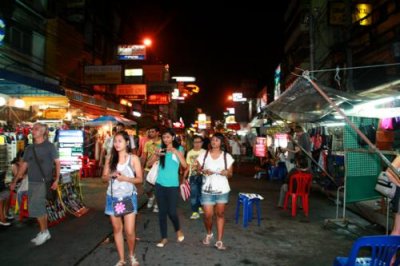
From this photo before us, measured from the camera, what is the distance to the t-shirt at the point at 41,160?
6203 millimetres

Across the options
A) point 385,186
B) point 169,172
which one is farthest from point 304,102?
point 169,172

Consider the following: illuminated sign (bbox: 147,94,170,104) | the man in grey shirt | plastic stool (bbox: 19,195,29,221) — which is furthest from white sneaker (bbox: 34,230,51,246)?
illuminated sign (bbox: 147,94,170,104)

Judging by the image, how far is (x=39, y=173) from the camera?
6207 millimetres

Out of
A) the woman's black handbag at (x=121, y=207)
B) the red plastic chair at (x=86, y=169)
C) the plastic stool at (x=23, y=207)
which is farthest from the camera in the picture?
the red plastic chair at (x=86, y=169)

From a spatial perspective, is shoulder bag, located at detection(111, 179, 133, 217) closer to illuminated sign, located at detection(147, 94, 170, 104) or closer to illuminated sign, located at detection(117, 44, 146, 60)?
illuminated sign, located at detection(117, 44, 146, 60)

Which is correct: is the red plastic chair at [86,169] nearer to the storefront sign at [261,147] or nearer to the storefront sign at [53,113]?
the storefront sign at [53,113]

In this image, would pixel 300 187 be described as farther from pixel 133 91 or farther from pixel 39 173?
pixel 133 91

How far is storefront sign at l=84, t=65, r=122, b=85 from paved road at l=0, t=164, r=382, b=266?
39.1ft

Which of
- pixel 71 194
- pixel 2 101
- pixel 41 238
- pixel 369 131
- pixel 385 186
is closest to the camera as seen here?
pixel 41 238

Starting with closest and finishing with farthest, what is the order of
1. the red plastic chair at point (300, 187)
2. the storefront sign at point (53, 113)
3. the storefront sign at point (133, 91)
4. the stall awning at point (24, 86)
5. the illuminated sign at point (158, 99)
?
1. the red plastic chair at point (300, 187)
2. the stall awning at point (24, 86)
3. the storefront sign at point (53, 113)
4. the storefront sign at point (133, 91)
5. the illuminated sign at point (158, 99)

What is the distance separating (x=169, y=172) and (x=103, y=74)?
15533mm

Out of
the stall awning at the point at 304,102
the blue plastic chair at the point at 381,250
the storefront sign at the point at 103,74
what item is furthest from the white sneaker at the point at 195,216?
the storefront sign at the point at 103,74

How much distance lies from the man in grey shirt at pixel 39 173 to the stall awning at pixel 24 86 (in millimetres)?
3653

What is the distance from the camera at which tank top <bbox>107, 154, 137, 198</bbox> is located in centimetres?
480
